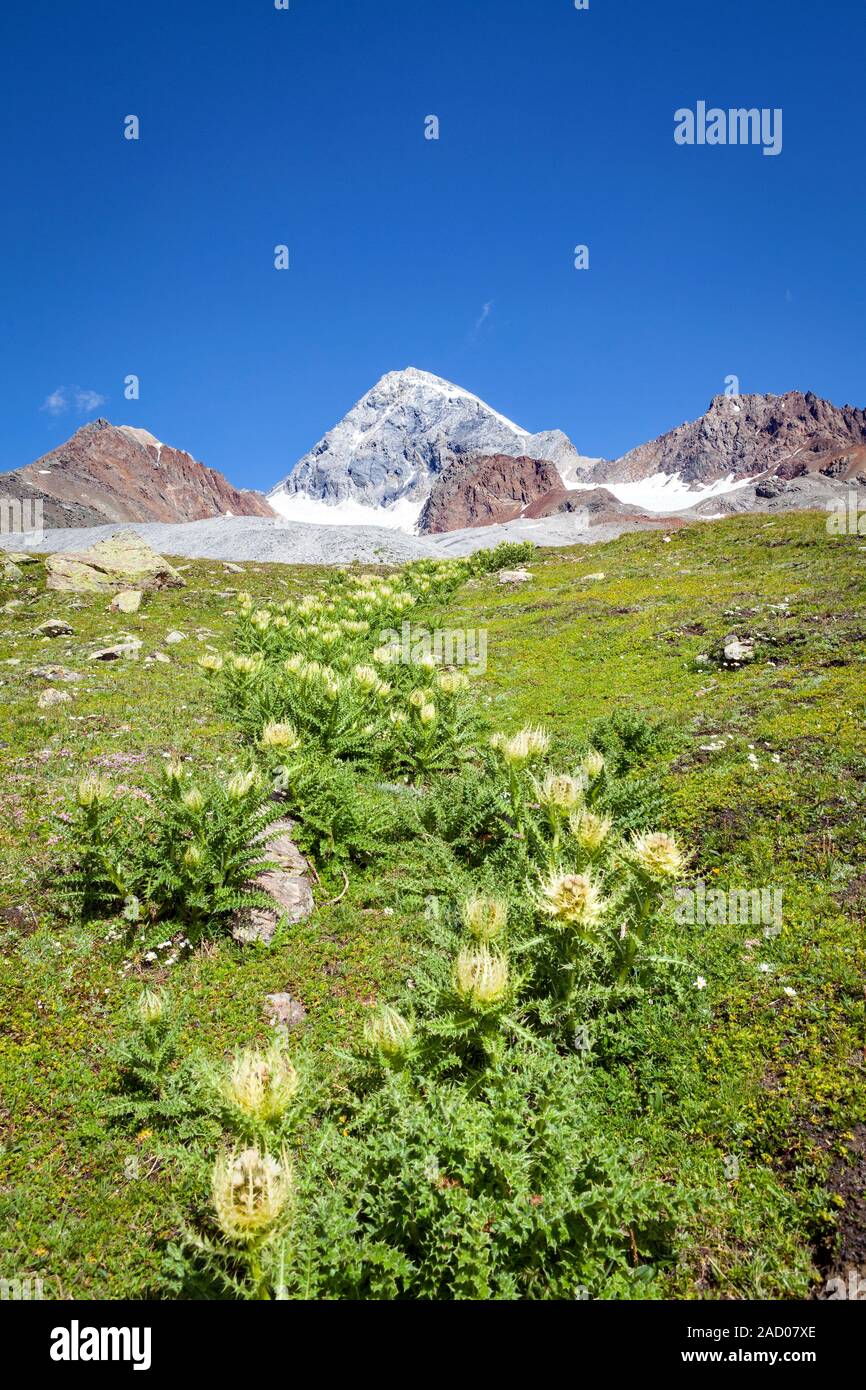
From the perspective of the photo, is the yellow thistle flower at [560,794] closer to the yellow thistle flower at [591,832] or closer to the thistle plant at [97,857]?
the yellow thistle flower at [591,832]

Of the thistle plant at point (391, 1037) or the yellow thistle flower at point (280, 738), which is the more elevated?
the yellow thistle flower at point (280, 738)

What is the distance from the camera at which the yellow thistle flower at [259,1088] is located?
2.62m

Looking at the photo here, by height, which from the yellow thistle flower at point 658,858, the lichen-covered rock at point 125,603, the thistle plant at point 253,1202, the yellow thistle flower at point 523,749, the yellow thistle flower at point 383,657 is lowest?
the thistle plant at point 253,1202

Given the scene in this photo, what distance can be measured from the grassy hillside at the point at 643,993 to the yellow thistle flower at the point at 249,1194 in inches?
35.8

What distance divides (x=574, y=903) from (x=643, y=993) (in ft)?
3.14

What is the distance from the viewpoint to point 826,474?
197 meters

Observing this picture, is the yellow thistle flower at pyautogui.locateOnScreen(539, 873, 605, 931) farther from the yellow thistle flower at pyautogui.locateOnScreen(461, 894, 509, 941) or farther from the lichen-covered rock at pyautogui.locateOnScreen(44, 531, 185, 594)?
the lichen-covered rock at pyautogui.locateOnScreen(44, 531, 185, 594)

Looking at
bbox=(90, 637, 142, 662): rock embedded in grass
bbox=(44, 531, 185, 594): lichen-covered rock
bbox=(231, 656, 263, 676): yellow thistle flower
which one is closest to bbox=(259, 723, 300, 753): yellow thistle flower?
bbox=(231, 656, 263, 676): yellow thistle flower

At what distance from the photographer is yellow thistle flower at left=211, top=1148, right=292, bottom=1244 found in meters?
2.19

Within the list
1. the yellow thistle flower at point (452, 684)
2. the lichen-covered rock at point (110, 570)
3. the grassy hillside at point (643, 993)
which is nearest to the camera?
the grassy hillside at point (643, 993)

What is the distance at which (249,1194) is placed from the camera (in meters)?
2.21

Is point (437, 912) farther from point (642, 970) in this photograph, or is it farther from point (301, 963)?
point (642, 970)

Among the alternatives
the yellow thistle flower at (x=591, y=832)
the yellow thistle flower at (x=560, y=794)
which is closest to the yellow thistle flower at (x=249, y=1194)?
the yellow thistle flower at (x=591, y=832)
